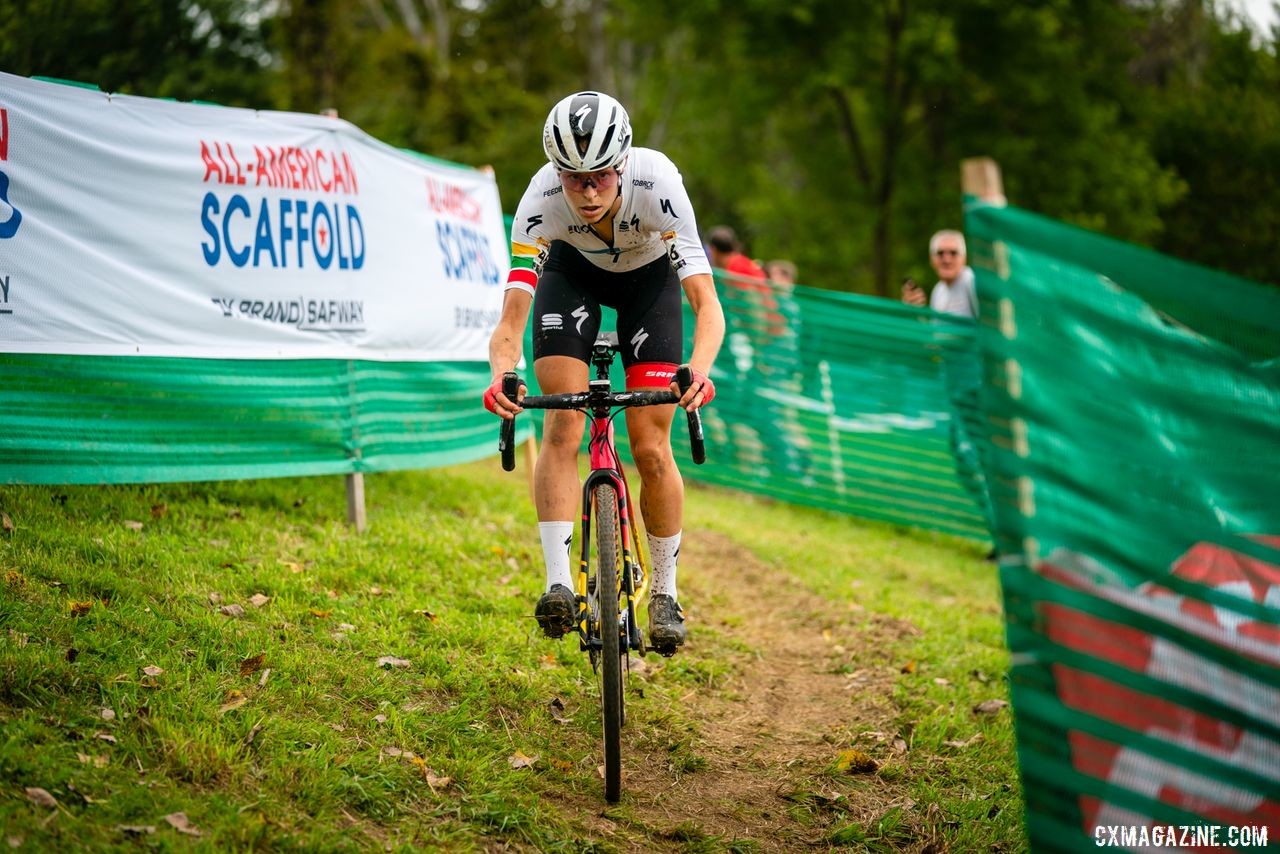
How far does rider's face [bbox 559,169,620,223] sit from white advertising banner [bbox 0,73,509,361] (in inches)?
102

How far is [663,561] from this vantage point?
486cm

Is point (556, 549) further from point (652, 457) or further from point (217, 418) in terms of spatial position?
point (217, 418)

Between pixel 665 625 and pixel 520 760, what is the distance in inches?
31.9

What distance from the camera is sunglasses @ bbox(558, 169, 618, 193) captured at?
4.40 m

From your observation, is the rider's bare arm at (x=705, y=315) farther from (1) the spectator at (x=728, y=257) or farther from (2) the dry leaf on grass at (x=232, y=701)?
(1) the spectator at (x=728, y=257)

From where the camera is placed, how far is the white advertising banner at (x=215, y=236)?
5328mm

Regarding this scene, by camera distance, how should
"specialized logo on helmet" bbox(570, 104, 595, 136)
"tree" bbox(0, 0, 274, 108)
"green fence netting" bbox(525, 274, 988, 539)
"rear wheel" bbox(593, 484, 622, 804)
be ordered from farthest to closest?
"tree" bbox(0, 0, 274, 108), "green fence netting" bbox(525, 274, 988, 539), "specialized logo on helmet" bbox(570, 104, 595, 136), "rear wheel" bbox(593, 484, 622, 804)

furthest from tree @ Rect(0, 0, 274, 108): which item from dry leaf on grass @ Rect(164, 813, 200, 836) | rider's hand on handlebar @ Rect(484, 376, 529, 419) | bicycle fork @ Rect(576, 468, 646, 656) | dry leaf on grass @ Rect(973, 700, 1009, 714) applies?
dry leaf on grass @ Rect(973, 700, 1009, 714)

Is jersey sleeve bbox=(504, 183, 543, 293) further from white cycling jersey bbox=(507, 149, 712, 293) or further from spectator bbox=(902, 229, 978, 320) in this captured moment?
spectator bbox=(902, 229, 978, 320)

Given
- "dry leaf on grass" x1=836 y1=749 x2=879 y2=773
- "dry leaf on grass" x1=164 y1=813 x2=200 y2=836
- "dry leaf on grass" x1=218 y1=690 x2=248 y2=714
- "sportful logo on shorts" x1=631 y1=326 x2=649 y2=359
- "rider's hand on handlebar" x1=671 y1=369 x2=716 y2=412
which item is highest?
"sportful logo on shorts" x1=631 y1=326 x2=649 y2=359

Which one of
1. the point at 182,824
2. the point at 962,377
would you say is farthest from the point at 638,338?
the point at 962,377

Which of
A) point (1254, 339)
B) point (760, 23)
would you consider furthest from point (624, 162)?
point (760, 23)

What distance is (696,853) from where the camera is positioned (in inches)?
154

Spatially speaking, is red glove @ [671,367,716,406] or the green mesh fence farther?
the green mesh fence
